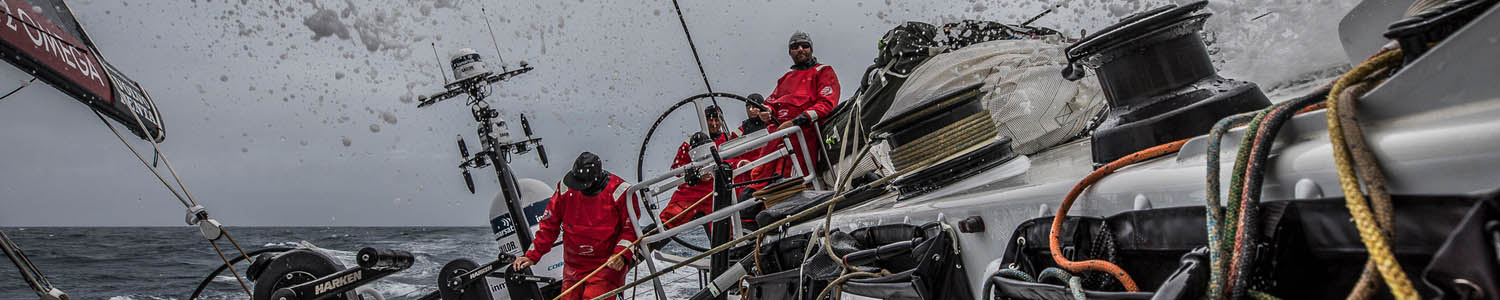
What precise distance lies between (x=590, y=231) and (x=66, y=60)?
346 cm

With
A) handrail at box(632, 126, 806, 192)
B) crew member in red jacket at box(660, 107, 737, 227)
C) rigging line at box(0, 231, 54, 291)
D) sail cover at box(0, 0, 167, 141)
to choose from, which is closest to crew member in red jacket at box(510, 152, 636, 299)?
crew member in red jacket at box(660, 107, 737, 227)

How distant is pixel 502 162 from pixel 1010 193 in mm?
7091

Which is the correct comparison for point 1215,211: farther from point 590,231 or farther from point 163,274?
point 163,274

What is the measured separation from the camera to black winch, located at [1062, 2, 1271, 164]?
1846 mm

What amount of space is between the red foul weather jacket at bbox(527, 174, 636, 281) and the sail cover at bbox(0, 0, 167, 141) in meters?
2.91

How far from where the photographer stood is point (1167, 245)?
1.35 m

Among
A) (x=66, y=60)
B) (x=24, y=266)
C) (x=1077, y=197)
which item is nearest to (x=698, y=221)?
(x=1077, y=197)

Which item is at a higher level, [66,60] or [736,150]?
[66,60]

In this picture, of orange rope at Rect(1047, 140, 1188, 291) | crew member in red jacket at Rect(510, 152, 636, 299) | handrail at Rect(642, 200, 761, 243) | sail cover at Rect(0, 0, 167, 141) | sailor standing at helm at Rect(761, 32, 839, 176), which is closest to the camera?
orange rope at Rect(1047, 140, 1188, 291)

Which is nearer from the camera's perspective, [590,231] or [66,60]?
[66,60]

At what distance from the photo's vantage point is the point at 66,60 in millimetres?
5402

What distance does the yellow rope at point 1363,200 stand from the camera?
35.3 inches

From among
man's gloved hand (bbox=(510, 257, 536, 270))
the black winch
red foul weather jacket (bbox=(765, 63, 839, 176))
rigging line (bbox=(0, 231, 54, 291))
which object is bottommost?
the black winch

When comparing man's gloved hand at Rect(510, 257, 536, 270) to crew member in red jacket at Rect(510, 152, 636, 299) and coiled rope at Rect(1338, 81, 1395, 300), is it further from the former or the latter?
coiled rope at Rect(1338, 81, 1395, 300)
